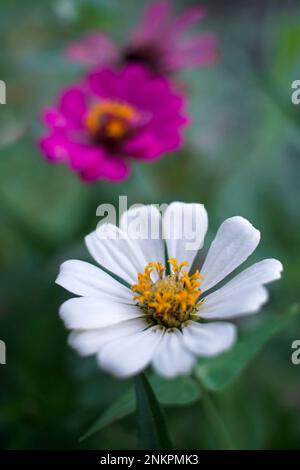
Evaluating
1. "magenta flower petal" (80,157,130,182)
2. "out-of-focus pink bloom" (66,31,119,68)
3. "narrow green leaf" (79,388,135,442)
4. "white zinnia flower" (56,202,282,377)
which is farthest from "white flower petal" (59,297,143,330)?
"out-of-focus pink bloom" (66,31,119,68)

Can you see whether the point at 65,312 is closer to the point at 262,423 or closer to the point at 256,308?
the point at 256,308

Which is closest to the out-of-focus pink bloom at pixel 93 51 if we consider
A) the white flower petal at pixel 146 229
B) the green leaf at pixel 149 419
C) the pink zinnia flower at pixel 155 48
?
the pink zinnia flower at pixel 155 48

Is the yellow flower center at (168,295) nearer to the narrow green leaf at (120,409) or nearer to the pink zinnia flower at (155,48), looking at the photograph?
the narrow green leaf at (120,409)

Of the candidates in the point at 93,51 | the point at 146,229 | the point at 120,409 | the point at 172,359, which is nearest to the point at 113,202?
the point at 93,51

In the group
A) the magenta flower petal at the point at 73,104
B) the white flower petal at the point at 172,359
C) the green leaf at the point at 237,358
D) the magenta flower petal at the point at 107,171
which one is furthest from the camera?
the magenta flower petal at the point at 73,104

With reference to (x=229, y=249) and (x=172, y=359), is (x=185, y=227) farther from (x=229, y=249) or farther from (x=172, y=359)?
(x=172, y=359)

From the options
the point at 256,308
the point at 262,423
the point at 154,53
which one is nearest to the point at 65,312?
the point at 256,308
